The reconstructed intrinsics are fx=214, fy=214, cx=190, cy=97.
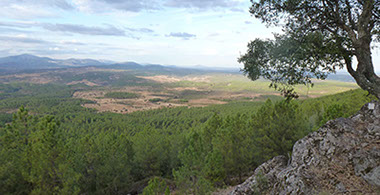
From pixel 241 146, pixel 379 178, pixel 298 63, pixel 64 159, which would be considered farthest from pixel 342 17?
pixel 64 159

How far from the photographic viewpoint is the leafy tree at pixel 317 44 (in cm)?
884

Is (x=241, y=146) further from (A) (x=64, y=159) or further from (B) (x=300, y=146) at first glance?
(A) (x=64, y=159)

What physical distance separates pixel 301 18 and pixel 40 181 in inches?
824

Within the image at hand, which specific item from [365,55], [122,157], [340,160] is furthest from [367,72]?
[122,157]

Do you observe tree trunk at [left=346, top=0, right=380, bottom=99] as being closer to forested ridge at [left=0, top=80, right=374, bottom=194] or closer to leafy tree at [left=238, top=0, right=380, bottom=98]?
leafy tree at [left=238, top=0, right=380, bottom=98]

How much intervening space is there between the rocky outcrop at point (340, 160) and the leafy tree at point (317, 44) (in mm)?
1560

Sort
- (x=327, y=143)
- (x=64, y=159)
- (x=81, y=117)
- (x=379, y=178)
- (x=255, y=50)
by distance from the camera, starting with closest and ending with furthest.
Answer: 1. (x=379, y=178)
2. (x=327, y=143)
3. (x=255, y=50)
4. (x=64, y=159)
5. (x=81, y=117)

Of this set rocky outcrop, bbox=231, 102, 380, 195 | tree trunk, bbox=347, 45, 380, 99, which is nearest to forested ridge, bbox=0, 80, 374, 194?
rocky outcrop, bbox=231, 102, 380, 195

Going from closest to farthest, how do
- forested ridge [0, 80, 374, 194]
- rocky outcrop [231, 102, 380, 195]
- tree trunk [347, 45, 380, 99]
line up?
rocky outcrop [231, 102, 380, 195], tree trunk [347, 45, 380, 99], forested ridge [0, 80, 374, 194]

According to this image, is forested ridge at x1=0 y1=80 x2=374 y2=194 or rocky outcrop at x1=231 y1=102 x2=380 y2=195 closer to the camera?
rocky outcrop at x1=231 y1=102 x2=380 y2=195

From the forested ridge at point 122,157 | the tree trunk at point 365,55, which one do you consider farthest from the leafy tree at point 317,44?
the forested ridge at point 122,157

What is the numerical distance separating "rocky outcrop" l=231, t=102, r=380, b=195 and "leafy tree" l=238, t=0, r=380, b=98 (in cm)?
156

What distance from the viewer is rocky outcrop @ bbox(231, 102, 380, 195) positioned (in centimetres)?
773

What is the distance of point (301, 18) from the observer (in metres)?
10.0
